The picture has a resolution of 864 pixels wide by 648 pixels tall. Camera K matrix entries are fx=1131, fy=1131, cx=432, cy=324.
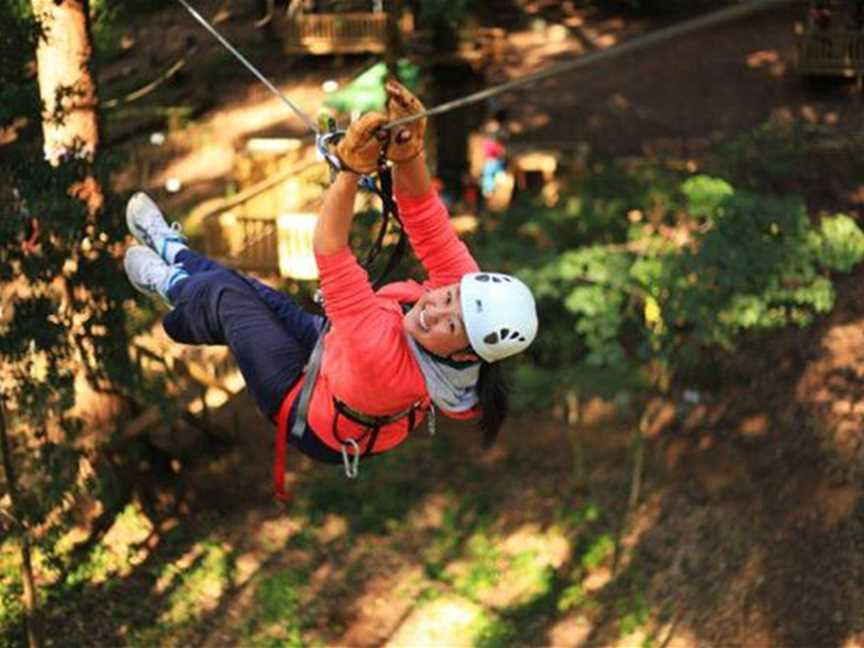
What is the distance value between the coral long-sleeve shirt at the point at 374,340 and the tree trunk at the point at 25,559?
12.7 ft

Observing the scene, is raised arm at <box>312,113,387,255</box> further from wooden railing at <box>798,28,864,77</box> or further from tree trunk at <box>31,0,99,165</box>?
wooden railing at <box>798,28,864,77</box>

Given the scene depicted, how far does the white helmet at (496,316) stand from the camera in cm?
336

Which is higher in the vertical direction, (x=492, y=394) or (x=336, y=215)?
(x=336, y=215)

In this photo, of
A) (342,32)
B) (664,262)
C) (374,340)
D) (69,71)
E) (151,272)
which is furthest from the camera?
(342,32)

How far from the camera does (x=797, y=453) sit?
35.1ft

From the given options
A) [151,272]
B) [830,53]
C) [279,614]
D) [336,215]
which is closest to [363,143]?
[336,215]

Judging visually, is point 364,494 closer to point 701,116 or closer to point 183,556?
point 183,556

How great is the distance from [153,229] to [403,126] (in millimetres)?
1577

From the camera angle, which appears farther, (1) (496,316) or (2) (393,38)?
(2) (393,38)

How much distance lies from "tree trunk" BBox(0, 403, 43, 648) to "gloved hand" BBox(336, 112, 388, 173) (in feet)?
15.5

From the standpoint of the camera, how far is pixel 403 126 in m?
3.23

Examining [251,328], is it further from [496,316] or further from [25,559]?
[25,559]

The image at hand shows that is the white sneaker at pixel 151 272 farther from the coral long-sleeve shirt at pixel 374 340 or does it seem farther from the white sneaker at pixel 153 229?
the coral long-sleeve shirt at pixel 374 340

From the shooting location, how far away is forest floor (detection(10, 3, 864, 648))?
952 cm
